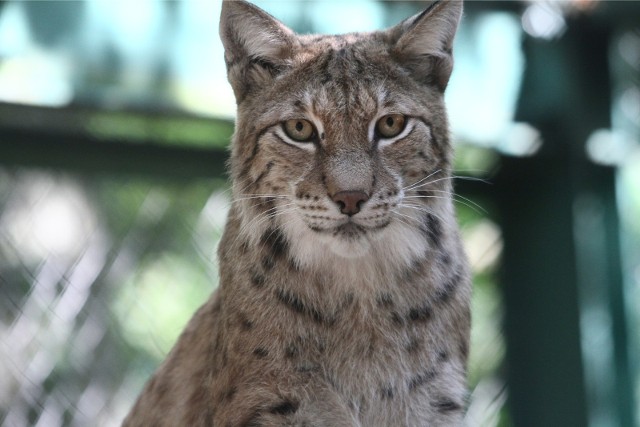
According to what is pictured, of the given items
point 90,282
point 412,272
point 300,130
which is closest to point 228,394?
point 412,272

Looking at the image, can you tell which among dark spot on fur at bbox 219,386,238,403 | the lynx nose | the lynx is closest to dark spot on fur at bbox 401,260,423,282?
the lynx

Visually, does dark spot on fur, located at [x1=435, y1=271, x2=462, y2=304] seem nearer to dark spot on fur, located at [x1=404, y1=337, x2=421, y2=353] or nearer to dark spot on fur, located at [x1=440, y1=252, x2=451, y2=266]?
dark spot on fur, located at [x1=440, y1=252, x2=451, y2=266]

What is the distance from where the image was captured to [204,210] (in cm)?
466

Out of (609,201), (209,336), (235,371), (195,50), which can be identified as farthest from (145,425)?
(609,201)

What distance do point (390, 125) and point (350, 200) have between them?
0.36m

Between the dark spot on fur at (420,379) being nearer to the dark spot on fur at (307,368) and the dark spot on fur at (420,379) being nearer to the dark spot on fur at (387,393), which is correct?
the dark spot on fur at (387,393)

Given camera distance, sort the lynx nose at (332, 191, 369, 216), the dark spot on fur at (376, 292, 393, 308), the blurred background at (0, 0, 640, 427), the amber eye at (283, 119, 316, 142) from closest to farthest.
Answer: the lynx nose at (332, 191, 369, 216)
the amber eye at (283, 119, 316, 142)
the dark spot on fur at (376, 292, 393, 308)
the blurred background at (0, 0, 640, 427)

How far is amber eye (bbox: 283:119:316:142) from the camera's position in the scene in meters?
3.17

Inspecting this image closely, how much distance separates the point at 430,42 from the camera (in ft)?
10.9

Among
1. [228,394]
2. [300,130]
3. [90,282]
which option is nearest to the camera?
[228,394]

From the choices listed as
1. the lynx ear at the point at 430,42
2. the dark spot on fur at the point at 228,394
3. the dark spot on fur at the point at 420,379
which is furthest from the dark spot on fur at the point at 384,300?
the lynx ear at the point at 430,42

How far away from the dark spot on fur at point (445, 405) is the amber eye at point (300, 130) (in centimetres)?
95

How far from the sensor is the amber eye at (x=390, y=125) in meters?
3.18

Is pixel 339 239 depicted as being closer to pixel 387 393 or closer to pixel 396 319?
pixel 396 319
